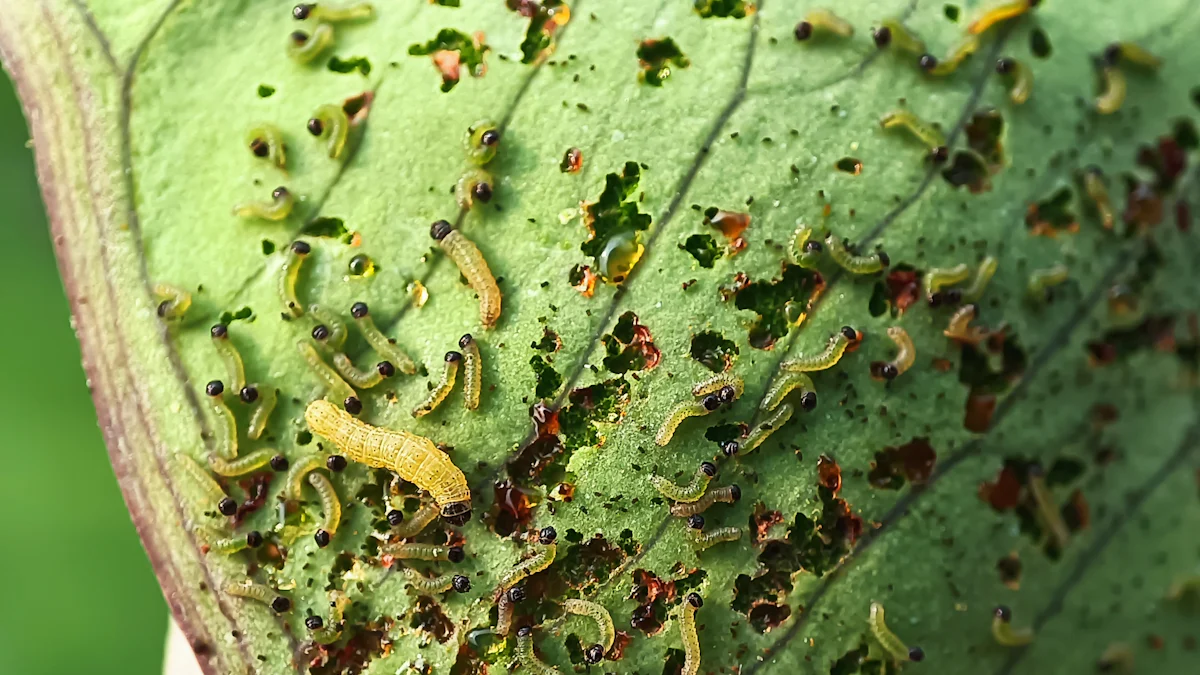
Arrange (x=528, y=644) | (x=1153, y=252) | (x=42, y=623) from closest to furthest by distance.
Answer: (x=1153, y=252) → (x=528, y=644) → (x=42, y=623)

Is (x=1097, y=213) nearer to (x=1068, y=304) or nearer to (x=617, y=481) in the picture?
(x=1068, y=304)

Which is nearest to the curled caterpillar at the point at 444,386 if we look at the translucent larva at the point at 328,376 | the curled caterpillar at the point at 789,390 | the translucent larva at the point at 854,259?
the translucent larva at the point at 328,376

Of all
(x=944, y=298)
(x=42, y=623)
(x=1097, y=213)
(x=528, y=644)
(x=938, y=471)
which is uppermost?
(x=1097, y=213)

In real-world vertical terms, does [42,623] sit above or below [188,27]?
below

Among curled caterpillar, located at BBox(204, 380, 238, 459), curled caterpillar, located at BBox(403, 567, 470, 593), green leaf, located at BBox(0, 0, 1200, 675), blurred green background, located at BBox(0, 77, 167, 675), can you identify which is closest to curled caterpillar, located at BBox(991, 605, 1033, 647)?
green leaf, located at BBox(0, 0, 1200, 675)

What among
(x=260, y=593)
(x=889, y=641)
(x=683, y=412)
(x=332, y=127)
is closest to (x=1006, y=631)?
(x=889, y=641)

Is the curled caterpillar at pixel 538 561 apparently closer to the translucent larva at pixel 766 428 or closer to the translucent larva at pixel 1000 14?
the translucent larva at pixel 766 428

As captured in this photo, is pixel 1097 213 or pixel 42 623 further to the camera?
pixel 42 623

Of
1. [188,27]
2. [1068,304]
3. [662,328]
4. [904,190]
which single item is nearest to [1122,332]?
[1068,304]

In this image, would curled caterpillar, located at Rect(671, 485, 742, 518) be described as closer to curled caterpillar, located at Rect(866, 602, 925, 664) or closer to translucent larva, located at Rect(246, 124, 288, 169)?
curled caterpillar, located at Rect(866, 602, 925, 664)
